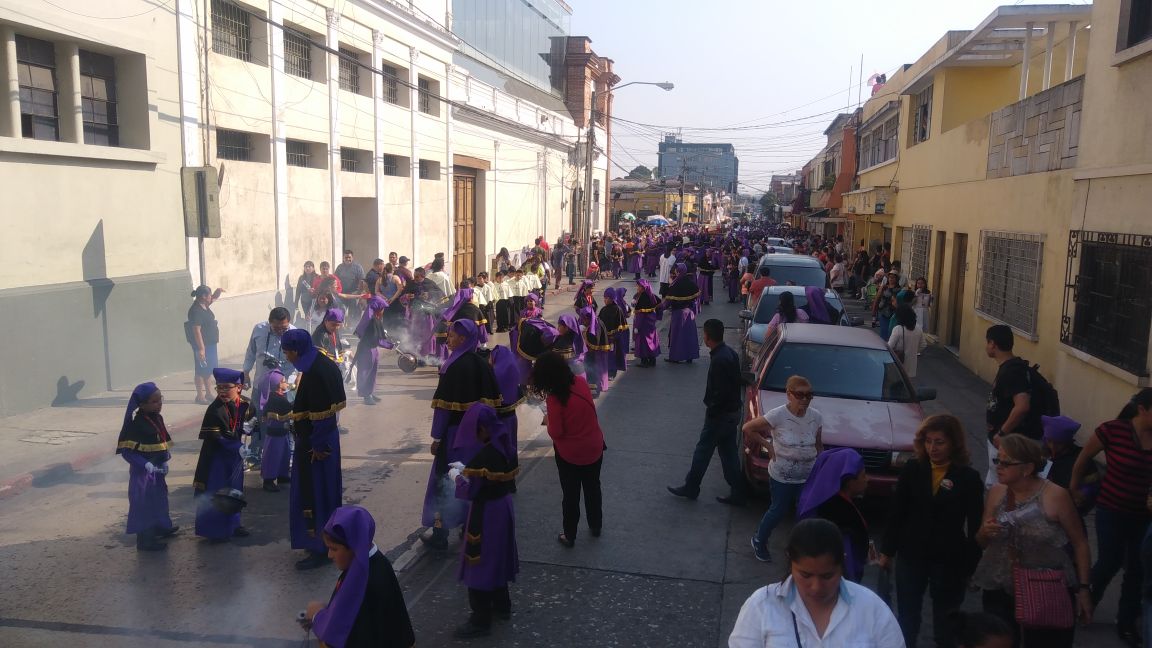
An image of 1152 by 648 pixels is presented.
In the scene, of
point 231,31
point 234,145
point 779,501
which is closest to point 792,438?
point 779,501

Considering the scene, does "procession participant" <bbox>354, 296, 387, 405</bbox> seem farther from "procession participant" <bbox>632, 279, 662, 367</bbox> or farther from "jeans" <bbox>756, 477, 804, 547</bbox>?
"jeans" <bbox>756, 477, 804, 547</bbox>

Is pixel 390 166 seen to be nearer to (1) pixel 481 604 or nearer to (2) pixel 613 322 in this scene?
(2) pixel 613 322

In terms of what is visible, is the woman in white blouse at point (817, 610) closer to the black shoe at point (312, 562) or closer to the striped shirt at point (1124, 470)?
the striped shirt at point (1124, 470)

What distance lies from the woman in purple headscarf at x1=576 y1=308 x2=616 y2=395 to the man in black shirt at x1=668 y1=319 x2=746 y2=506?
173 inches

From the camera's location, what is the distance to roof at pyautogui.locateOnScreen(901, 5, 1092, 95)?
532 inches

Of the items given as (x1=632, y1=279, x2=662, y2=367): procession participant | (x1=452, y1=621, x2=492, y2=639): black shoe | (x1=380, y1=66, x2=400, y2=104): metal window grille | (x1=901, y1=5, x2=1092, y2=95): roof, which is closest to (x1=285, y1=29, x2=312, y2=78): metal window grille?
(x1=380, y1=66, x2=400, y2=104): metal window grille

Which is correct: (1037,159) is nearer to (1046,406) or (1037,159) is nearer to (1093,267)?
(1093,267)

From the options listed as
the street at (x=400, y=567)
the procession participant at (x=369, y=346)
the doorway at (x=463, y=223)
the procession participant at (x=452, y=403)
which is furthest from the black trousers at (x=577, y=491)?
the doorway at (x=463, y=223)

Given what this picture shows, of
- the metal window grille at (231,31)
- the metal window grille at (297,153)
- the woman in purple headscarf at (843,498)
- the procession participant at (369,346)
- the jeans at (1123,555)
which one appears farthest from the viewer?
the metal window grille at (297,153)

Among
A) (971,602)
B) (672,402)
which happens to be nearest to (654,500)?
(971,602)

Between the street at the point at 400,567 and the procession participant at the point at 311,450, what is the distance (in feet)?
0.95

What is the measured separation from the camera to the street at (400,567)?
527 centimetres

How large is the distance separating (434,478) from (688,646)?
7.46ft

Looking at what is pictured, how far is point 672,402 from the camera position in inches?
469
